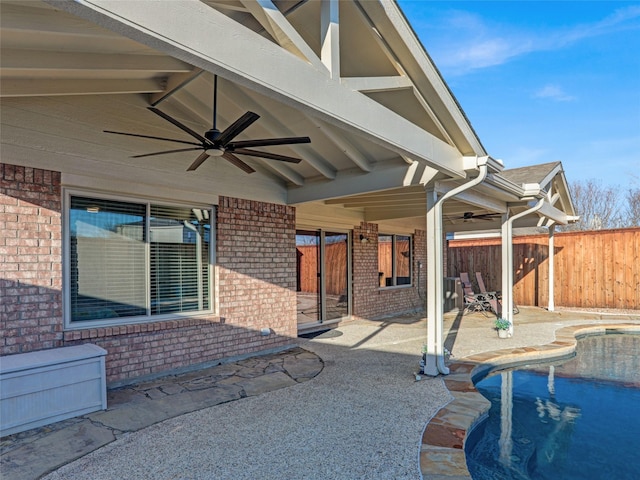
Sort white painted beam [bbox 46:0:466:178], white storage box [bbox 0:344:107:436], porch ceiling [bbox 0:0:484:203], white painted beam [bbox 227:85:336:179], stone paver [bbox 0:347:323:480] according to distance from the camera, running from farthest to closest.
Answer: white painted beam [bbox 227:85:336:179], white storage box [bbox 0:344:107:436], stone paver [bbox 0:347:323:480], porch ceiling [bbox 0:0:484:203], white painted beam [bbox 46:0:466:178]

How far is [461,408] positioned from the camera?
4.04 metres

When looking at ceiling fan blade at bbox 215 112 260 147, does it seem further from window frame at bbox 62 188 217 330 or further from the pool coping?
the pool coping

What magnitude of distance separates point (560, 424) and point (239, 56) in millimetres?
4783

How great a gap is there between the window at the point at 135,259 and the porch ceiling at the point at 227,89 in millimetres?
449

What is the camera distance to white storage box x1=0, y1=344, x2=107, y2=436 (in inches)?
135

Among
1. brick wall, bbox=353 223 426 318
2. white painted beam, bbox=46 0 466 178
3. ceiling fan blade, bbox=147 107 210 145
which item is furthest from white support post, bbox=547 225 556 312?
ceiling fan blade, bbox=147 107 210 145

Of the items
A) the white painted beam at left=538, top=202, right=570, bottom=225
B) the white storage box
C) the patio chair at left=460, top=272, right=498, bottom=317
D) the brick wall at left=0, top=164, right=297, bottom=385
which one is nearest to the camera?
the white storage box

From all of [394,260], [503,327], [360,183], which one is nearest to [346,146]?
[360,183]

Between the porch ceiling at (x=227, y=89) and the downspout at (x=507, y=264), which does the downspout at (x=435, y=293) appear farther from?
the downspout at (x=507, y=264)

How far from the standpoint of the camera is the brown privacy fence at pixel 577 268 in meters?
10.6

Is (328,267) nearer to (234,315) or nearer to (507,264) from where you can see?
(234,315)

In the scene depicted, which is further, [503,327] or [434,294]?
[503,327]

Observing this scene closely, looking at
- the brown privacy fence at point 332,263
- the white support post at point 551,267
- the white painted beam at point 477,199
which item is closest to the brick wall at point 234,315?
the brown privacy fence at point 332,263

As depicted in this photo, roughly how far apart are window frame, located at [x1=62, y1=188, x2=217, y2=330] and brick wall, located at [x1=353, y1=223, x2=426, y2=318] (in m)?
4.17
